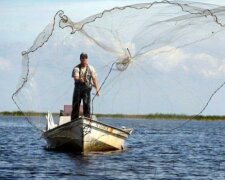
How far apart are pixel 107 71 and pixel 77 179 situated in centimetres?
287

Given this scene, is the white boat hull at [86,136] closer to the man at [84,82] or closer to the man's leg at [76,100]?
the man's leg at [76,100]

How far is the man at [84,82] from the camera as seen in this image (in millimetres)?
21422

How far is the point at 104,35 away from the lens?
54.7ft

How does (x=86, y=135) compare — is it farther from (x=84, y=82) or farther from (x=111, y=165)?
(x=111, y=165)

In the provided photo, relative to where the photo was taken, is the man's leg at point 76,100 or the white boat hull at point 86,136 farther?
the white boat hull at point 86,136

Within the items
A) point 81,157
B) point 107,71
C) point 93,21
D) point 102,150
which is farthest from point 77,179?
point 102,150

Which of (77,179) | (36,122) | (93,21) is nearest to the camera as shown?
(93,21)

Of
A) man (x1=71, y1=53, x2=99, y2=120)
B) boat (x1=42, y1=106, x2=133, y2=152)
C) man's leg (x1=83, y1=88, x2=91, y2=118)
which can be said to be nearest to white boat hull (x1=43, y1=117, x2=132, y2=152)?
boat (x1=42, y1=106, x2=133, y2=152)

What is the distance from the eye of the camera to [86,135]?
23688 millimetres

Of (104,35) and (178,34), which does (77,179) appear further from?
(178,34)

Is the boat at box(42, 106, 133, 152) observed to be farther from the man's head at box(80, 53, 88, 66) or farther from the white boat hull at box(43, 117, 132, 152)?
the man's head at box(80, 53, 88, 66)

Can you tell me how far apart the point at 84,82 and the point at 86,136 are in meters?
2.47

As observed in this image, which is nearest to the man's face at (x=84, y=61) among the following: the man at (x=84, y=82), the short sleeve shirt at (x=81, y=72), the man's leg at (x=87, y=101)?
the man at (x=84, y=82)

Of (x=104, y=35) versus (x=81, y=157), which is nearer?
(x=104, y=35)
